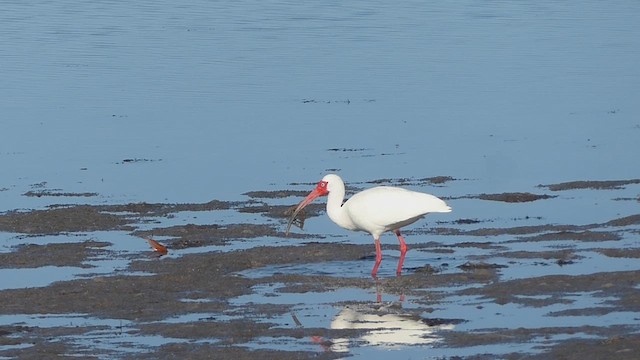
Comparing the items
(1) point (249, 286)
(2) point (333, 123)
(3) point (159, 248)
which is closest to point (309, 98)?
(2) point (333, 123)

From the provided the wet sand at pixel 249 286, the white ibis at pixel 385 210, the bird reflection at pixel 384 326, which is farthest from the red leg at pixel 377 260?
the bird reflection at pixel 384 326

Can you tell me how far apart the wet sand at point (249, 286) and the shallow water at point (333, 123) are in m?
0.16

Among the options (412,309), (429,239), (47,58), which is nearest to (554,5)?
(47,58)

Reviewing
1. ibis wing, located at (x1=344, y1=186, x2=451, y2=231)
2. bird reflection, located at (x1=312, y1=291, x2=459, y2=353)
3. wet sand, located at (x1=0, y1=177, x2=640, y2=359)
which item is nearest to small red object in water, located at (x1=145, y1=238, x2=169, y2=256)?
wet sand, located at (x1=0, y1=177, x2=640, y2=359)

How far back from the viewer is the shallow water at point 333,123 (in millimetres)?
14742

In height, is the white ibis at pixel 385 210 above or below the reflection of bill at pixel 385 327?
above

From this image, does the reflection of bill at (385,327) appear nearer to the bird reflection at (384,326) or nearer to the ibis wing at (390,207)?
the bird reflection at (384,326)

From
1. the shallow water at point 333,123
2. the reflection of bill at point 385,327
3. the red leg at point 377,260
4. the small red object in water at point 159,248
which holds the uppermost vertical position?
the shallow water at point 333,123

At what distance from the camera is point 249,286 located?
13539 mm

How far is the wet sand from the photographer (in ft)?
36.4

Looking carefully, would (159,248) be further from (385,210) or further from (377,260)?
(385,210)

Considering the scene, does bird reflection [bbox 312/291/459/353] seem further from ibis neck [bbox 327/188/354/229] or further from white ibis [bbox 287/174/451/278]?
ibis neck [bbox 327/188/354/229]

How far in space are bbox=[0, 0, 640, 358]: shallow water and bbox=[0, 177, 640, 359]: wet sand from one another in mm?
165

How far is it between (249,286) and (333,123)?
1064 cm
